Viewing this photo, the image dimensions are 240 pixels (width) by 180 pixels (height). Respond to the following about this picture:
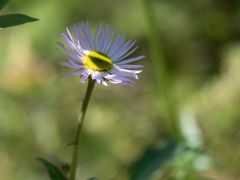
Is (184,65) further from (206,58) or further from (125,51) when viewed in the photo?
(125,51)

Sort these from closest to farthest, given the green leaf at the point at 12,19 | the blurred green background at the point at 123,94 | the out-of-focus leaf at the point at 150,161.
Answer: the green leaf at the point at 12,19 < the out-of-focus leaf at the point at 150,161 < the blurred green background at the point at 123,94

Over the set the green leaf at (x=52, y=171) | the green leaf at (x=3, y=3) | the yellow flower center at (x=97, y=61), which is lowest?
the green leaf at (x=52, y=171)

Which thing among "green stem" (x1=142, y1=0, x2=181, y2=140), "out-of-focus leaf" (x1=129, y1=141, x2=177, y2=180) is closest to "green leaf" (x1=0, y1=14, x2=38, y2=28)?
"out-of-focus leaf" (x1=129, y1=141, x2=177, y2=180)

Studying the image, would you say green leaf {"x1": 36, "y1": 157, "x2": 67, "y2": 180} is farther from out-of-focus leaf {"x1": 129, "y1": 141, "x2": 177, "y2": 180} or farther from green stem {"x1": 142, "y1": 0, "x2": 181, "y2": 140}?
green stem {"x1": 142, "y1": 0, "x2": 181, "y2": 140}

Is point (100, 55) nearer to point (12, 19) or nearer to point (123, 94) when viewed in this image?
point (12, 19)

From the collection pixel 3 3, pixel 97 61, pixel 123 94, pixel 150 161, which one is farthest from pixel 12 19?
pixel 123 94

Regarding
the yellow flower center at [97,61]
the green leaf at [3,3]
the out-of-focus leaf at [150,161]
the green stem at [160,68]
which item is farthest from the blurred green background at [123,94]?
the green leaf at [3,3]

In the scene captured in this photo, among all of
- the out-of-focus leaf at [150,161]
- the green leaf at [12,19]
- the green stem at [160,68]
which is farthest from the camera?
the green stem at [160,68]

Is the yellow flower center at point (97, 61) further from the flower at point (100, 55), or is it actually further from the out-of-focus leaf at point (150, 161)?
the out-of-focus leaf at point (150, 161)
